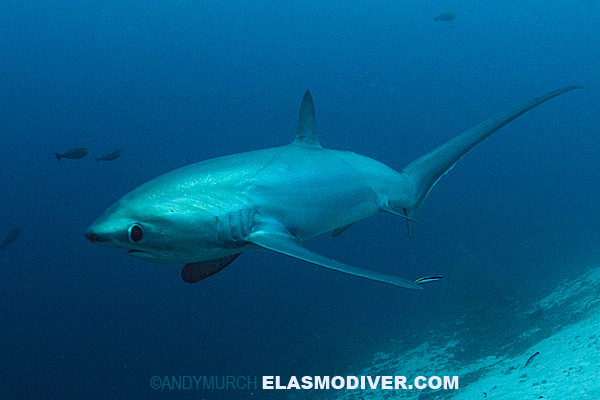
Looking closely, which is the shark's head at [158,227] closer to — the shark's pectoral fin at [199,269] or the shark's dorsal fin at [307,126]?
the shark's pectoral fin at [199,269]

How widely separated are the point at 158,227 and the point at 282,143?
56098 millimetres

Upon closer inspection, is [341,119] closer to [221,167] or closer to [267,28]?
[267,28]

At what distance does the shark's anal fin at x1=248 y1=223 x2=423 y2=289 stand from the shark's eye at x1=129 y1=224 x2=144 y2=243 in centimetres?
50

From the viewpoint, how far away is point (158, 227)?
179 cm

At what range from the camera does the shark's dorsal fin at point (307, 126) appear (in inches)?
112

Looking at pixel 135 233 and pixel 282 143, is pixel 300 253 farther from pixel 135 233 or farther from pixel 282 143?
pixel 282 143

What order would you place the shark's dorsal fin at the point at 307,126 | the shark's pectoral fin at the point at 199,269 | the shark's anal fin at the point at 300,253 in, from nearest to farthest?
the shark's anal fin at the point at 300,253
the shark's pectoral fin at the point at 199,269
the shark's dorsal fin at the point at 307,126

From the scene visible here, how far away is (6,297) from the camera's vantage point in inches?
1256

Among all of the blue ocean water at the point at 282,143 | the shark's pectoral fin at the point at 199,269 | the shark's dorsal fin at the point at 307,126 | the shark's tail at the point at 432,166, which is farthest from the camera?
the blue ocean water at the point at 282,143

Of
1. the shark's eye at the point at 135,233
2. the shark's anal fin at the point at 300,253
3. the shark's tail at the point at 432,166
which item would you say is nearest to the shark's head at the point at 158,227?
the shark's eye at the point at 135,233

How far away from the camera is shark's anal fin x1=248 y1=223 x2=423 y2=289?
1.71 metres

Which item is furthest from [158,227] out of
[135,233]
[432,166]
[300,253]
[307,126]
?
[432,166]

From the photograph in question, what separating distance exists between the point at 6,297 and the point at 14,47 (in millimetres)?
38946

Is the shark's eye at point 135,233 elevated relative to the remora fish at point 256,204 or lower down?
lower down
